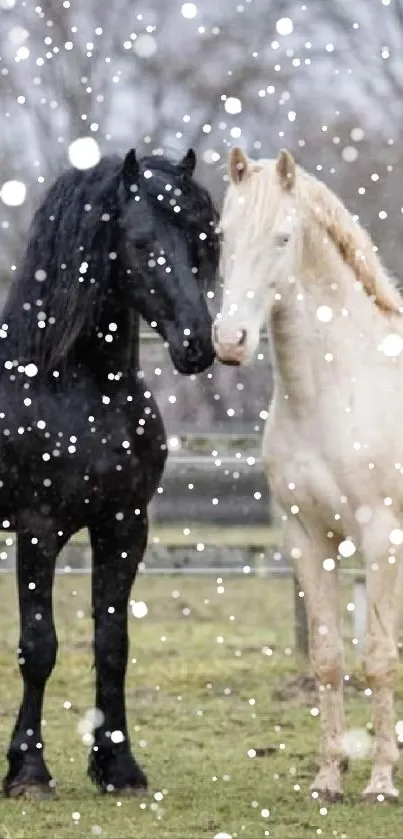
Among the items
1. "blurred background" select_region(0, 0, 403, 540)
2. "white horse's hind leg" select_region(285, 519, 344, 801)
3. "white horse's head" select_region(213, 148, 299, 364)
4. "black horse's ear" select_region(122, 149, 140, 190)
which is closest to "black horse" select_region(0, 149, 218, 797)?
"black horse's ear" select_region(122, 149, 140, 190)

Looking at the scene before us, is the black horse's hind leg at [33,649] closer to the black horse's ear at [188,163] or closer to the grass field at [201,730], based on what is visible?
the grass field at [201,730]

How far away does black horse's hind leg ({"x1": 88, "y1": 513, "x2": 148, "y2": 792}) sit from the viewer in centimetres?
448

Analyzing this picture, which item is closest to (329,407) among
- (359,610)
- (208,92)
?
(359,610)

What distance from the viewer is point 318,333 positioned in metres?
4.32

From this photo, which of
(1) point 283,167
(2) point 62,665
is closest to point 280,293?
(1) point 283,167

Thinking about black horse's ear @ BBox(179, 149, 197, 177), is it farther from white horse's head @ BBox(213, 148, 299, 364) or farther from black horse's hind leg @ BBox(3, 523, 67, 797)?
black horse's hind leg @ BBox(3, 523, 67, 797)

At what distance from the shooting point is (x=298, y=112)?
11.0 m

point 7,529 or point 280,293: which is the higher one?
point 280,293

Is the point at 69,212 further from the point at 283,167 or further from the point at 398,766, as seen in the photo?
the point at 398,766

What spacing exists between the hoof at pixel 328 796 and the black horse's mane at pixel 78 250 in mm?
1423

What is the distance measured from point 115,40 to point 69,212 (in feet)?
23.5

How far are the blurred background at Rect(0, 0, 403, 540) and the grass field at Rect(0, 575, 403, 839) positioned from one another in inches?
95.1

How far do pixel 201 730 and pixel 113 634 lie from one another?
53.0 inches

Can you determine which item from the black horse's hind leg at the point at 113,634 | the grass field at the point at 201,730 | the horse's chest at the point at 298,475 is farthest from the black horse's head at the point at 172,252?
the grass field at the point at 201,730
